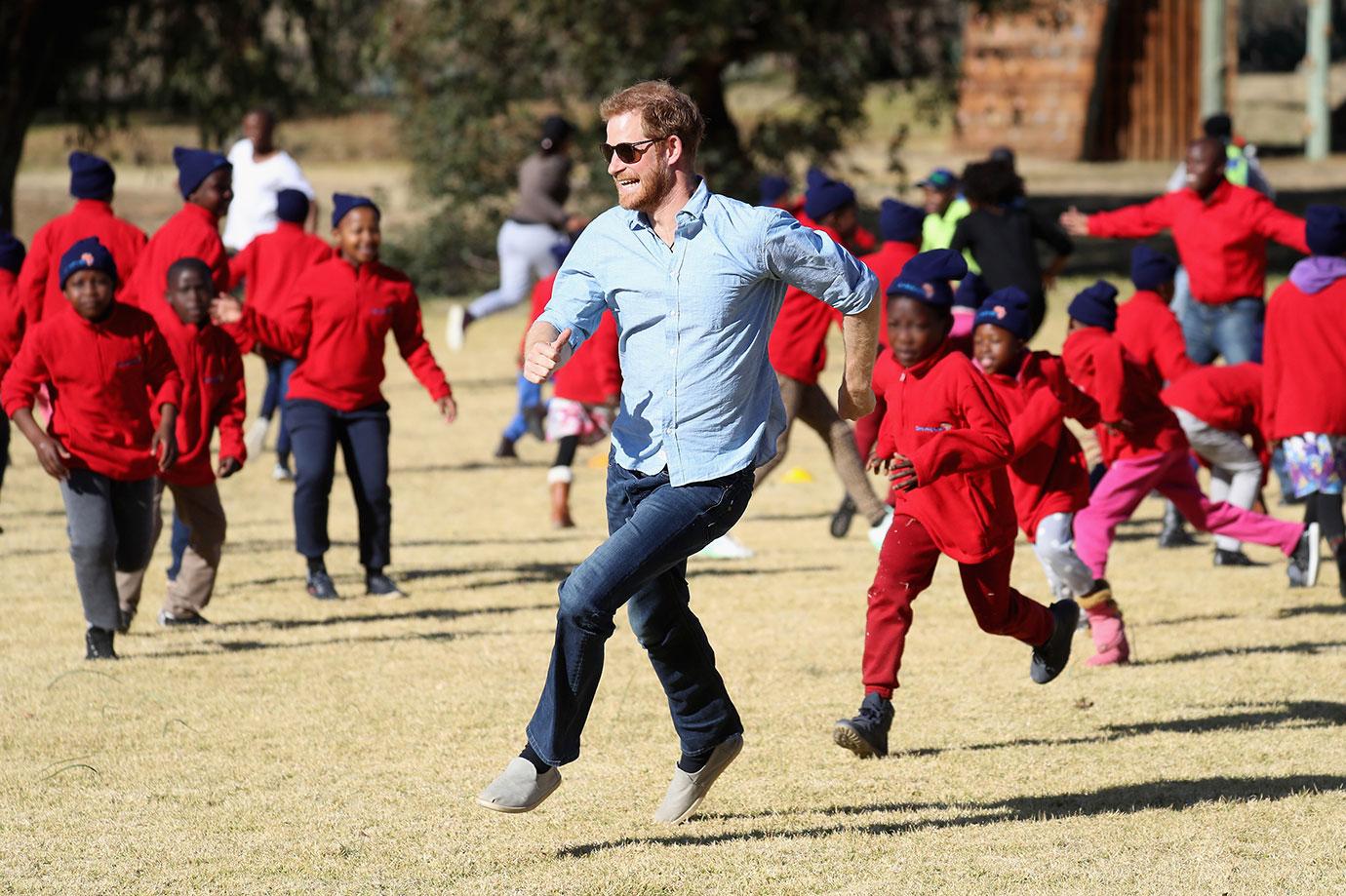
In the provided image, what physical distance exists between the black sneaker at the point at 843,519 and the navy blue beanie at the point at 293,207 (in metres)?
3.40

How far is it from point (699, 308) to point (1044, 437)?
2495mm

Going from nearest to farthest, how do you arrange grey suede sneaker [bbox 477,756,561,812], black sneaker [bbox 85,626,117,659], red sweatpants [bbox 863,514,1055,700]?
grey suede sneaker [bbox 477,756,561,812] → red sweatpants [bbox 863,514,1055,700] → black sneaker [bbox 85,626,117,659]

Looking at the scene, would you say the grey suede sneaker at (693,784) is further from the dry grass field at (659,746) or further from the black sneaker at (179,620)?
the black sneaker at (179,620)

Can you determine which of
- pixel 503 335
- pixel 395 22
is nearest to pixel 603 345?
pixel 503 335

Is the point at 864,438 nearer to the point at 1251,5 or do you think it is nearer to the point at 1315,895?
the point at 1315,895

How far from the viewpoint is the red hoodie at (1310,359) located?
916 cm

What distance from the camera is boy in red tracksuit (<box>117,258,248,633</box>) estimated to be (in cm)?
A: 837

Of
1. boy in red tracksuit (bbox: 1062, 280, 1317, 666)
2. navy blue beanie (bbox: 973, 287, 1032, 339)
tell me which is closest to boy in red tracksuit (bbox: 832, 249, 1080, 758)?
navy blue beanie (bbox: 973, 287, 1032, 339)

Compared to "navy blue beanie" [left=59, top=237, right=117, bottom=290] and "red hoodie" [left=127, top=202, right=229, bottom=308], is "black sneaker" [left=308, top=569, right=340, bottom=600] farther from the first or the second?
"navy blue beanie" [left=59, top=237, right=117, bottom=290]

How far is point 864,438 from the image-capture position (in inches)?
444

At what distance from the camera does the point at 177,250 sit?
9531 millimetres

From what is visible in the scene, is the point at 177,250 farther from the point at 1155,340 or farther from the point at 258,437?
the point at 258,437

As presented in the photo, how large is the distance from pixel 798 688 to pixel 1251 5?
233 ft

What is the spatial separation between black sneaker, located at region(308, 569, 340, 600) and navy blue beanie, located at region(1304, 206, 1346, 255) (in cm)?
484
